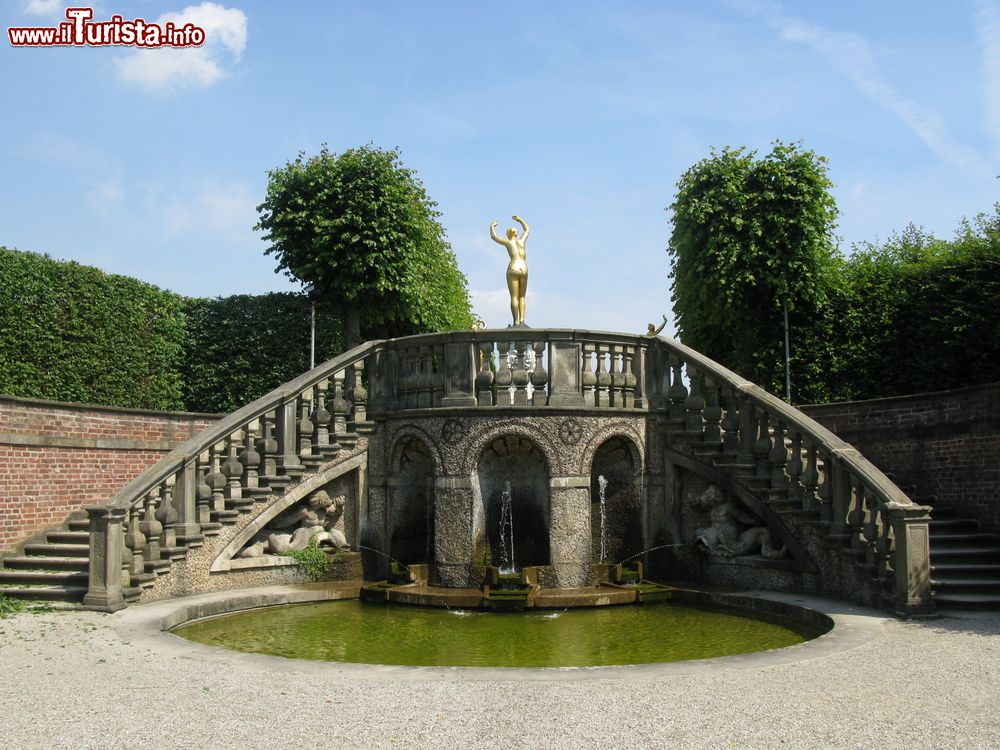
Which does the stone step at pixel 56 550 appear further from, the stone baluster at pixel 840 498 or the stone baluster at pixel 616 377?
the stone baluster at pixel 840 498

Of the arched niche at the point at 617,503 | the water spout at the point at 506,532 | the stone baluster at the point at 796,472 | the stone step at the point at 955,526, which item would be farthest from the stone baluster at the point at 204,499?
the stone step at the point at 955,526

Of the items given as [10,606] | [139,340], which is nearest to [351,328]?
[139,340]

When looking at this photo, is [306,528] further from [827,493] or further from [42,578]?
[827,493]

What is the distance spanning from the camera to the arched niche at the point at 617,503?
12938mm

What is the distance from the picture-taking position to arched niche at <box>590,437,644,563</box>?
12938 millimetres

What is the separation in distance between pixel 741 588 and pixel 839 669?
4747 mm

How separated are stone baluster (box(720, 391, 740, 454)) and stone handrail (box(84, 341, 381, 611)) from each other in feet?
16.5

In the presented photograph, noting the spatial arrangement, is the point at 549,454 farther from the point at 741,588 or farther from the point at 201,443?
the point at 201,443

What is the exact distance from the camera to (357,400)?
13430 mm

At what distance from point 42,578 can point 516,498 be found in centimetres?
603

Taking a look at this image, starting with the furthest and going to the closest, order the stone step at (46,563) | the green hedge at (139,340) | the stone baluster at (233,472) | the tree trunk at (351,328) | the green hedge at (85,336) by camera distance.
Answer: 1. the tree trunk at (351,328)
2. the green hedge at (139,340)
3. the green hedge at (85,336)
4. the stone baluster at (233,472)
5. the stone step at (46,563)

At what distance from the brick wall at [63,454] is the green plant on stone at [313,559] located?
2.88 metres

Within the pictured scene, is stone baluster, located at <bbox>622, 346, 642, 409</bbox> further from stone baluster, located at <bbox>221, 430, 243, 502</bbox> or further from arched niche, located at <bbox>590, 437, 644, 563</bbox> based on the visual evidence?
stone baluster, located at <bbox>221, 430, 243, 502</bbox>

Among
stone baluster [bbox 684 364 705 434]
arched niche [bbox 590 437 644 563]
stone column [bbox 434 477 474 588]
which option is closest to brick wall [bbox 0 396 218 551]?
stone column [bbox 434 477 474 588]
